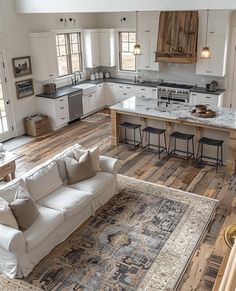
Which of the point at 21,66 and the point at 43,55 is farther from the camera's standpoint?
the point at 43,55

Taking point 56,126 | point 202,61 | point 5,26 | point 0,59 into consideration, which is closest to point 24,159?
point 56,126

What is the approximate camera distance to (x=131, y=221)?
15.8ft

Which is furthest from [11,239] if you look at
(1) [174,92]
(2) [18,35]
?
(1) [174,92]

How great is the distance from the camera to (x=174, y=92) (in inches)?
358

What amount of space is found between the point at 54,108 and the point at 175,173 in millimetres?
3898

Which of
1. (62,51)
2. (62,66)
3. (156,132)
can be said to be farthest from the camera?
(62,66)

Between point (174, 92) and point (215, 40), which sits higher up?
point (215, 40)

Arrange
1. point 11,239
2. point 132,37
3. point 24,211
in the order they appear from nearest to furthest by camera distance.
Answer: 1. point 11,239
2. point 24,211
3. point 132,37

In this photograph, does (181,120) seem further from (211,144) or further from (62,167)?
(62,167)

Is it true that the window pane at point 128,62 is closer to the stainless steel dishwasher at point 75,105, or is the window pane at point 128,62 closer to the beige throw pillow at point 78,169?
the stainless steel dishwasher at point 75,105

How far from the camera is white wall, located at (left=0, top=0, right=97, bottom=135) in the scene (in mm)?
7484

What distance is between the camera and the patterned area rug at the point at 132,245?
3.76 m

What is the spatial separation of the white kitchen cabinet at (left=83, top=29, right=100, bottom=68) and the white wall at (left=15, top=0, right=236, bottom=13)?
2747 millimetres

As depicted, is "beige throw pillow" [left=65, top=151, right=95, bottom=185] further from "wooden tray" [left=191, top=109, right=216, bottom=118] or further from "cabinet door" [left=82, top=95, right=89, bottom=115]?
"cabinet door" [left=82, top=95, right=89, bottom=115]
